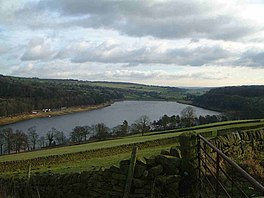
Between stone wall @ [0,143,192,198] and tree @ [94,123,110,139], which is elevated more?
stone wall @ [0,143,192,198]

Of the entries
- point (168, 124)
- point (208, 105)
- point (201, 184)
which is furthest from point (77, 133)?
point (208, 105)

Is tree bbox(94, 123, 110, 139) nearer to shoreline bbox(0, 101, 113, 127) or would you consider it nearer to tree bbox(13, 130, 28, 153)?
tree bbox(13, 130, 28, 153)

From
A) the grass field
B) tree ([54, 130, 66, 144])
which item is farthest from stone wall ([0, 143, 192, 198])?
tree ([54, 130, 66, 144])

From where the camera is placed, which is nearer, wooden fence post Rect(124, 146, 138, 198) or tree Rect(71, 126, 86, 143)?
wooden fence post Rect(124, 146, 138, 198)

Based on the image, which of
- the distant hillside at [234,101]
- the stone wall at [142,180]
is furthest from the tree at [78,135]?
the stone wall at [142,180]

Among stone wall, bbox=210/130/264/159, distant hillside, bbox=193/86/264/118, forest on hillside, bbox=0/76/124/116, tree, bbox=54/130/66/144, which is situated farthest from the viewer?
forest on hillside, bbox=0/76/124/116

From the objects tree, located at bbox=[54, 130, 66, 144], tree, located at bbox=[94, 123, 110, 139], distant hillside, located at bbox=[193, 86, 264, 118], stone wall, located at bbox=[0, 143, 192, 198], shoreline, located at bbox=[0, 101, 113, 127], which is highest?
stone wall, located at bbox=[0, 143, 192, 198]

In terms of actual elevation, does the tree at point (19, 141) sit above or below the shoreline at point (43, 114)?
above

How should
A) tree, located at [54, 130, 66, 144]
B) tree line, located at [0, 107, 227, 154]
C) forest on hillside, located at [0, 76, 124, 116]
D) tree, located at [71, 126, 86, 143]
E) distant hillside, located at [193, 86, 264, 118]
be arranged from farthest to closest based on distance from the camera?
forest on hillside, located at [0, 76, 124, 116] < distant hillside, located at [193, 86, 264, 118] < tree, located at [71, 126, 86, 143] < tree, located at [54, 130, 66, 144] < tree line, located at [0, 107, 227, 154]

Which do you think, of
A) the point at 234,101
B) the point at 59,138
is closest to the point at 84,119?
the point at 59,138

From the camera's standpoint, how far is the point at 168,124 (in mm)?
71938

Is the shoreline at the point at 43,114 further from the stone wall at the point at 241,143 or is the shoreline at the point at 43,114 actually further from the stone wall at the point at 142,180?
the stone wall at the point at 142,180

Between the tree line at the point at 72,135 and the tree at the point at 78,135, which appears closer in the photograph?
the tree line at the point at 72,135

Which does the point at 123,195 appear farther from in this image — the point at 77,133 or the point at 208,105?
the point at 208,105
